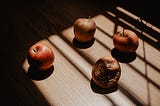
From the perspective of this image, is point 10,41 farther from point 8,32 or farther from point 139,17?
point 139,17

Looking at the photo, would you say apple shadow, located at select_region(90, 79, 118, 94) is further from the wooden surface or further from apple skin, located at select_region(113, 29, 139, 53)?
apple skin, located at select_region(113, 29, 139, 53)

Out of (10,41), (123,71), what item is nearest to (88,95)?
(123,71)

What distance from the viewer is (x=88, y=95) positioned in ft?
3.90

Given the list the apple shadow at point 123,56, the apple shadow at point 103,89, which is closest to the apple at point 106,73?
the apple shadow at point 103,89

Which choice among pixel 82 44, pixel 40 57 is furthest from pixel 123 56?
pixel 40 57

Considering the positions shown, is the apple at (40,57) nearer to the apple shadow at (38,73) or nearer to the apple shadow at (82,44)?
the apple shadow at (38,73)

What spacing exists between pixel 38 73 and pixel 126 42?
551 millimetres

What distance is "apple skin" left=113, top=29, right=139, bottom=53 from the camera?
4.50ft

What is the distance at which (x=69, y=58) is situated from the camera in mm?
1399

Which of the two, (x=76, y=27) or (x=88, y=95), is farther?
(x=76, y=27)

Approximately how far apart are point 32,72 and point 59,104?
27 centimetres

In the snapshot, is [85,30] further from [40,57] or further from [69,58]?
[40,57]

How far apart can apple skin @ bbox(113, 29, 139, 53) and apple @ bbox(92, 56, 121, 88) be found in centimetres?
24

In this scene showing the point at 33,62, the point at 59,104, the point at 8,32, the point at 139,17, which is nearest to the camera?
the point at 59,104
